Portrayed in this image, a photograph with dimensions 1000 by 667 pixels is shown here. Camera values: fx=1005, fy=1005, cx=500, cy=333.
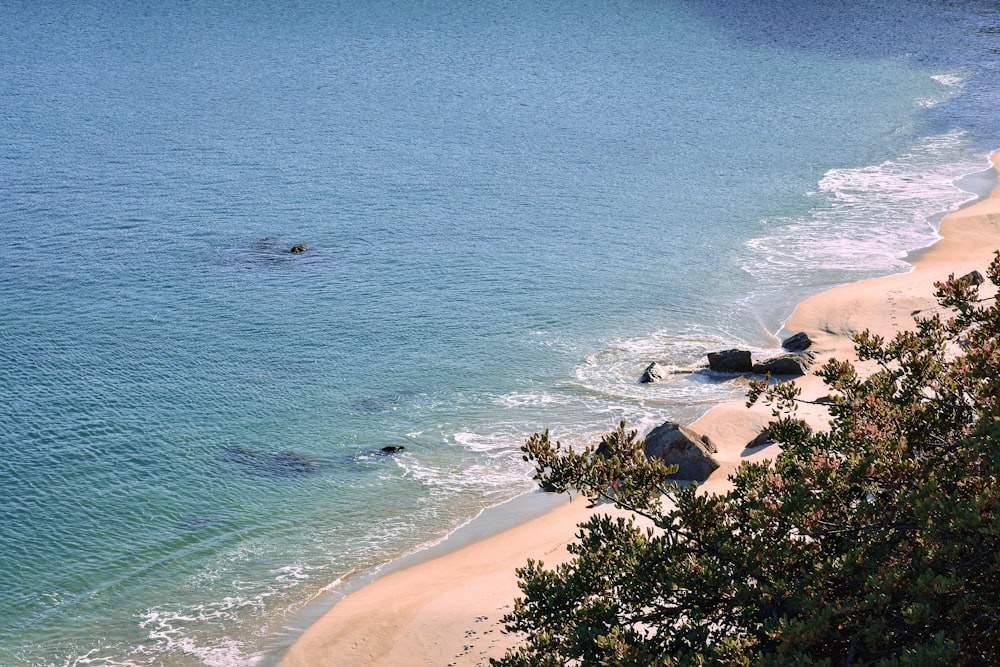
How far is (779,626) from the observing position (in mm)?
9461

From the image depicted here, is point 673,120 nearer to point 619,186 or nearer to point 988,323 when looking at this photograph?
point 619,186

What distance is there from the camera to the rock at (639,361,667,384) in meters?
29.9

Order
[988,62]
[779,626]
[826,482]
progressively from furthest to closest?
[988,62]
[826,482]
[779,626]

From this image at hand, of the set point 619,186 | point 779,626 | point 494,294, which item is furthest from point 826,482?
point 619,186

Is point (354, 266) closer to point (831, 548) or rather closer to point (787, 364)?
point (787, 364)

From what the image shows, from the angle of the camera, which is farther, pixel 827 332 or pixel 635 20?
pixel 635 20

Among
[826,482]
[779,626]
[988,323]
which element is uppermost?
[988,323]

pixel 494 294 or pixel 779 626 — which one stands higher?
pixel 779 626

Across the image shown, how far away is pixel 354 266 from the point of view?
4003 centimetres

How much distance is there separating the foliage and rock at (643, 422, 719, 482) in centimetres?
1158

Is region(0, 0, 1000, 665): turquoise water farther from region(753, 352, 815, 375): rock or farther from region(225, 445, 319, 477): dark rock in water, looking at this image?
region(753, 352, 815, 375): rock

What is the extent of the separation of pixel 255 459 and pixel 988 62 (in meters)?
78.4

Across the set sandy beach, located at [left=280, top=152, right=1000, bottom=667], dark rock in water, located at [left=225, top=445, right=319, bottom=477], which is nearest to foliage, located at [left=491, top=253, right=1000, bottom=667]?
sandy beach, located at [left=280, top=152, right=1000, bottom=667]

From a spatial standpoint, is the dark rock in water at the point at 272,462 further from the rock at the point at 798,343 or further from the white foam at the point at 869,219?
the white foam at the point at 869,219
